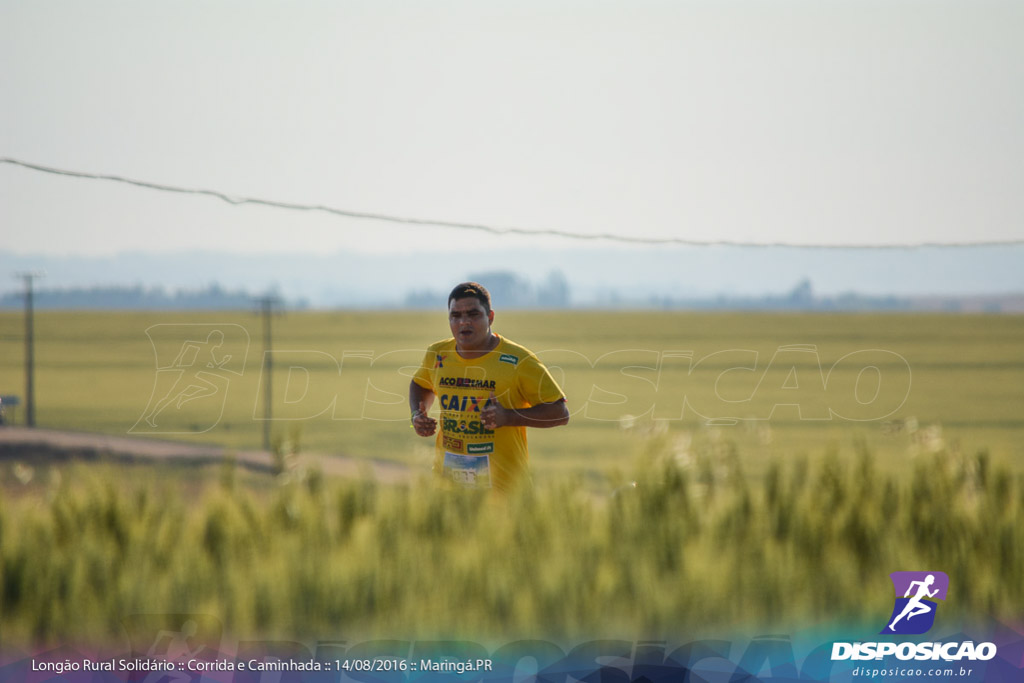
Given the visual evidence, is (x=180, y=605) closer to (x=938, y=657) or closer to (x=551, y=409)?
(x=551, y=409)

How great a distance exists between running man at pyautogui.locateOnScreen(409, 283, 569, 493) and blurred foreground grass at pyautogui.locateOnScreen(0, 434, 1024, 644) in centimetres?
21

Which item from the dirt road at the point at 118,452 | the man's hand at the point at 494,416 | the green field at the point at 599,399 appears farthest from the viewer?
the dirt road at the point at 118,452

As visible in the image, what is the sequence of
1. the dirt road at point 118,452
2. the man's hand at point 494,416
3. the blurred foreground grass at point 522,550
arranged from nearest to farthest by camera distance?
1. the blurred foreground grass at point 522,550
2. the man's hand at point 494,416
3. the dirt road at point 118,452

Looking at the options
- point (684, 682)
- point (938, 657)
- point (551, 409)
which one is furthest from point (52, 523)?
point (938, 657)

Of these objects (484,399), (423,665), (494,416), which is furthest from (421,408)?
(423,665)

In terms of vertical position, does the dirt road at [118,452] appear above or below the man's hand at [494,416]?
below

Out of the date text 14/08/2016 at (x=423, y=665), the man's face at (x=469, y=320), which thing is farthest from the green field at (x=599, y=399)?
the date text 14/08/2016 at (x=423, y=665)

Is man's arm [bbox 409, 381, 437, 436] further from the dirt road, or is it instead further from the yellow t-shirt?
the dirt road

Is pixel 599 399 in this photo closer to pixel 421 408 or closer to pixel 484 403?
pixel 421 408

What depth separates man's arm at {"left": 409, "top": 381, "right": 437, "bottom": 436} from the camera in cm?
450

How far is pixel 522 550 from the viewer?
3.74m

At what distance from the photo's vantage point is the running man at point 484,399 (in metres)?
4.30

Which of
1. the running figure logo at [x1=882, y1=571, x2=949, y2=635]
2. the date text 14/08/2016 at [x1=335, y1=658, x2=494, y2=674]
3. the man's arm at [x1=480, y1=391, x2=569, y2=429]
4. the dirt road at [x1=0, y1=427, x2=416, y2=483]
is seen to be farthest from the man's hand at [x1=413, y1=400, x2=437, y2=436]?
the dirt road at [x1=0, y1=427, x2=416, y2=483]

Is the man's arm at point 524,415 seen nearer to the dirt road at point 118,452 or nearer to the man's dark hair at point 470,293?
the man's dark hair at point 470,293
